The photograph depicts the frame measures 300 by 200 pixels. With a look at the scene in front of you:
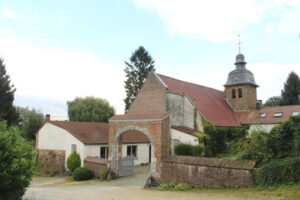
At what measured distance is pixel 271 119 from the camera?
97.8 feet

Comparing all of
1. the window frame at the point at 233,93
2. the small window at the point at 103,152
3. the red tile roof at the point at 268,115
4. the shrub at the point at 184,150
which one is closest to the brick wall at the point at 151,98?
the small window at the point at 103,152

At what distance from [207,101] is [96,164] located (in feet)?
52.6

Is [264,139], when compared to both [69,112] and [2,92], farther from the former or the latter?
[69,112]

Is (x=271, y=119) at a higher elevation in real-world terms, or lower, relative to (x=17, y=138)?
higher

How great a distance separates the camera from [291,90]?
46.5 m

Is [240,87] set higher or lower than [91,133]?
higher

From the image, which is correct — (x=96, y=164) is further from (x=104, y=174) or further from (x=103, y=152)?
(x=103, y=152)

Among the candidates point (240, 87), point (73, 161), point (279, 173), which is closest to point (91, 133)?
point (73, 161)

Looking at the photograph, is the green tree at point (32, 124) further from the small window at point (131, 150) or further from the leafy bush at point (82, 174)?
the leafy bush at point (82, 174)

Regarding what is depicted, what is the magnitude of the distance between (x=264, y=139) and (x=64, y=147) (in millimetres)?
18139

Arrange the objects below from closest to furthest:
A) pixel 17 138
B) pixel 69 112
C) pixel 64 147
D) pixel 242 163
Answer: pixel 17 138, pixel 242 163, pixel 64 147, pixel 69 112

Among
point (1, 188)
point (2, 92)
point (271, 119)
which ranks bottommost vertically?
point (1, 188)

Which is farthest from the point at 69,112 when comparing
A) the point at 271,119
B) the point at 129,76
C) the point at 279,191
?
the point at 279,191

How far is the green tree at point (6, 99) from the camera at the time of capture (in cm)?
2919
